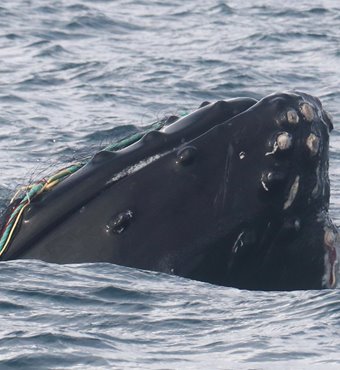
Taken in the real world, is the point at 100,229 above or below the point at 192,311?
above

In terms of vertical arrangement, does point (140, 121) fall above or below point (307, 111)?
below

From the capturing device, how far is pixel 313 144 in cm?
1000

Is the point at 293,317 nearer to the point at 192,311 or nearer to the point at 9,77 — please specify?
the point at 192,311

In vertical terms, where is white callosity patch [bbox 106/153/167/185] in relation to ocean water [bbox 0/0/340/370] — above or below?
above

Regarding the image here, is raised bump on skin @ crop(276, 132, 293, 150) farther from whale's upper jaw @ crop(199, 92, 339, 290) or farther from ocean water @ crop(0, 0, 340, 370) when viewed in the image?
ocean water @ crop(0, 0, 340, 370)

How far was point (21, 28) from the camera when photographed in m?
30.1

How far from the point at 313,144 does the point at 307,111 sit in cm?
27

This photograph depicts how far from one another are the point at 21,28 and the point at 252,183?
20.7 m

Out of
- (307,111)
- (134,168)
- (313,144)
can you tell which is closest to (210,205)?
(134,168)

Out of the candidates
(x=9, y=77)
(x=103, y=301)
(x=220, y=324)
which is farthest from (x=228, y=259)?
(x=9, y=77)

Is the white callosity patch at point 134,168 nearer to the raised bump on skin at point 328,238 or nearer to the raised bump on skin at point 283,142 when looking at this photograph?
the raised bump on skin at point 283,142

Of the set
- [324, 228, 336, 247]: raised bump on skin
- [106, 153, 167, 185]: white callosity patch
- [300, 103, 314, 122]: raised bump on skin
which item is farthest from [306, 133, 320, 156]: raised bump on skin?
[106, 153, 167, 185]: white callosity patch

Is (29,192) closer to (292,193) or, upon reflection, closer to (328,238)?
(292,193)

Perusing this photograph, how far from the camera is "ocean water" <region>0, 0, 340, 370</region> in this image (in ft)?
31.4
